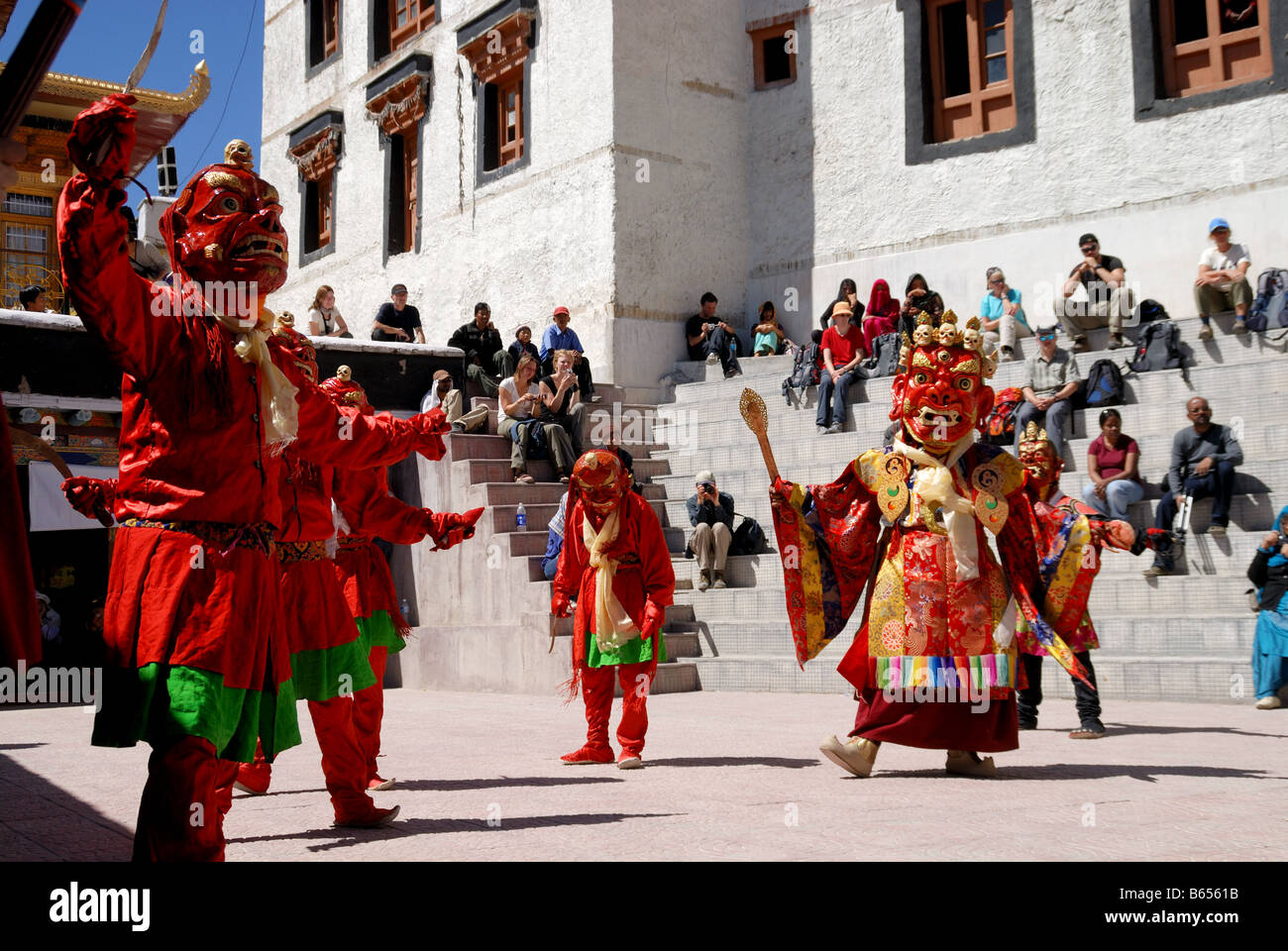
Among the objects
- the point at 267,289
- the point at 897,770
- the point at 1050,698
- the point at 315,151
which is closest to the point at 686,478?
the point at 1050,698

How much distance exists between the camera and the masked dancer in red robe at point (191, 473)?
349 cm

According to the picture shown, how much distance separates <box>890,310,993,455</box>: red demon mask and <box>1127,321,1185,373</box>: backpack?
22.8 feet

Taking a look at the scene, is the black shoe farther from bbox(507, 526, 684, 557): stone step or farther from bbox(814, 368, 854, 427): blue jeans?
bbox(814, 368, 854, 427): blue jeans

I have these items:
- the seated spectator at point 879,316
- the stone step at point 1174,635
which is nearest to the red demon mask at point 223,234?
the stone step at point 1174,635

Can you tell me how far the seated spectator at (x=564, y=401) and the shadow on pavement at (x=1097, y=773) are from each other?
28.5 feet

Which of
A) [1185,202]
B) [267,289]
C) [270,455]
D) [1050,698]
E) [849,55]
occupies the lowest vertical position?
[1050,698]

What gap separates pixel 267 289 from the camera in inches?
163

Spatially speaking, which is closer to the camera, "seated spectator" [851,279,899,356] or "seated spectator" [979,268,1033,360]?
"seated spectator" [979,268,1033,360]

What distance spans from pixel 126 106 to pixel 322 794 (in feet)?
13.2

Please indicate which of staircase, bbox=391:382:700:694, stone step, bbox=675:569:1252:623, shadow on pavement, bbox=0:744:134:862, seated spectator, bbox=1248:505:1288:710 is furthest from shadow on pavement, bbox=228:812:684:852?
stone step, bbox=675:569:1252:623

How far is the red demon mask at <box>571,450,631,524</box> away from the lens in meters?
7.87

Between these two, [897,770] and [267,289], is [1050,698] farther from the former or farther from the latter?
[267,289]

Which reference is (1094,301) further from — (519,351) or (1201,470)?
(519,351)

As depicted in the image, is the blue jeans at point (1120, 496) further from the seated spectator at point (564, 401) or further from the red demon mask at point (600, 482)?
the seated spectator at point (564, 401)
